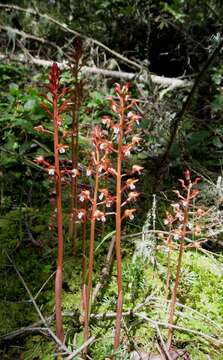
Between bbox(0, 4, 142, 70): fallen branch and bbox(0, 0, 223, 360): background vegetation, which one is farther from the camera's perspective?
bbox(0, 4, 142, 70): fallen branch

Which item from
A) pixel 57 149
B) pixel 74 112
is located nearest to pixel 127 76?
pixel 74 112

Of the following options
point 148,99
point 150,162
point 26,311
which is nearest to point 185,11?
point 148,99

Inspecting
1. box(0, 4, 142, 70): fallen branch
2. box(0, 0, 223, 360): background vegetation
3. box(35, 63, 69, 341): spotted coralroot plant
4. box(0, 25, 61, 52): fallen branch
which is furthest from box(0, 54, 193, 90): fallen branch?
box(35, 63, 69, 341): spotted coralroot plant

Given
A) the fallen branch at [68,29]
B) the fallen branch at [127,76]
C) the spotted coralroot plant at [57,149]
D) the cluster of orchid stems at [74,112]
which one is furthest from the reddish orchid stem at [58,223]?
the fallen branch at [68,29]

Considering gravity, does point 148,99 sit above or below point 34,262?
above

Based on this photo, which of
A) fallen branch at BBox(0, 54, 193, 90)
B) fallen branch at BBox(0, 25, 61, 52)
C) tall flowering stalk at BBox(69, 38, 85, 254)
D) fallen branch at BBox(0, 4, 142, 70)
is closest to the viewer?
tall flowering stalk at BBox(69, 38, 85, 254)

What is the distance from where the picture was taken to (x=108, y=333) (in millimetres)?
2084

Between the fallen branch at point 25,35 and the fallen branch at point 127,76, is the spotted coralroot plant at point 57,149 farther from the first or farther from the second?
the fallen branch at point 25,35

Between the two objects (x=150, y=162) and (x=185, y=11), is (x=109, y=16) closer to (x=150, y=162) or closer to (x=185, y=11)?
(x=185, y=11)

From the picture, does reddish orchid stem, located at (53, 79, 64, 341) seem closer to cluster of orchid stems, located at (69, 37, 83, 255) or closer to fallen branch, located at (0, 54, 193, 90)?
cluster of orchid stems, located at (69, 37, 83, 255)

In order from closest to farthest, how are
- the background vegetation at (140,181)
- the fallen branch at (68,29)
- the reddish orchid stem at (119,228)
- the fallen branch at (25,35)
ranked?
the reddish orchid stem at (119,228), the background vegetation at (140,181), the fallen branch at (68,29), the fallen branch at (25,35)

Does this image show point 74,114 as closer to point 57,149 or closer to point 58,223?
point 57,149

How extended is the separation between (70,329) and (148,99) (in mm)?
3251

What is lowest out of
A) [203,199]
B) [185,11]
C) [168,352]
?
[168,352]
